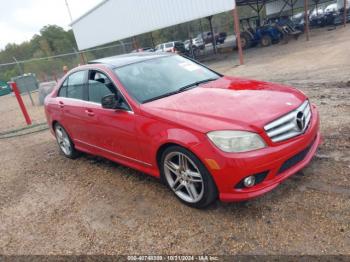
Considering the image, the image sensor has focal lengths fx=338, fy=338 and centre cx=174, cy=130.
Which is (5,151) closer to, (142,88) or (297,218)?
(142,88)

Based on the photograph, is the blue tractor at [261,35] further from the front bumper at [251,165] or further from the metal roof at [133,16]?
the front bumper at [251,165]

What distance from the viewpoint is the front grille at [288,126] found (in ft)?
10.4

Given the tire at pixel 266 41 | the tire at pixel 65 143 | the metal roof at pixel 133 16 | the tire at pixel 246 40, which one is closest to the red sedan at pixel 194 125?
the tire at pixel 65 143

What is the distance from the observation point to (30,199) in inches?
187

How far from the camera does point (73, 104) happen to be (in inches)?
201

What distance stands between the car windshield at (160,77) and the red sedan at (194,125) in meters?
0.01

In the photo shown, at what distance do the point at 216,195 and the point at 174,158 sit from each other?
61 centimetres

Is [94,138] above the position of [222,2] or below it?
below

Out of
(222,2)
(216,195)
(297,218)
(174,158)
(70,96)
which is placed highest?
(222,2)

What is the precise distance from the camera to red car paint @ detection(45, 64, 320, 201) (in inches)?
122

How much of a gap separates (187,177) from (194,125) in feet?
2.03

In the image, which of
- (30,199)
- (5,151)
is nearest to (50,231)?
(30,199)

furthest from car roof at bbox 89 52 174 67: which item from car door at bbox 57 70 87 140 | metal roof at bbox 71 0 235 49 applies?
metal roof at bbox 71 0 235 49

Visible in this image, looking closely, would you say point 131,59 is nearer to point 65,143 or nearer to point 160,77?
point 160,77
